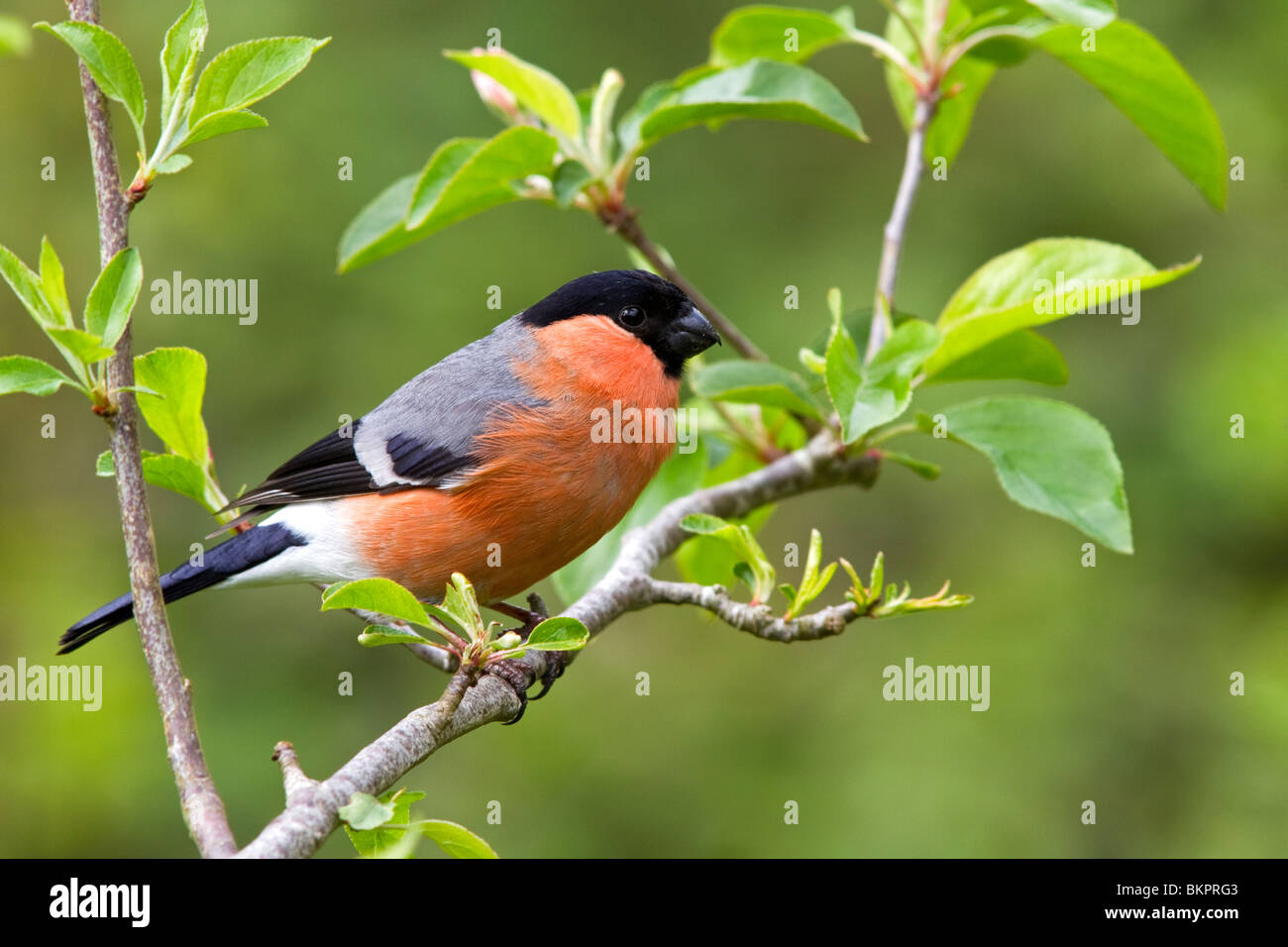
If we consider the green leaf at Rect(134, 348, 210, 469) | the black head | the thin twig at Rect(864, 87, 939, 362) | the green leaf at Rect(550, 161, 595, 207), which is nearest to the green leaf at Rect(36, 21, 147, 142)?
the green leaf at Rect(134, 348, 210, 469)

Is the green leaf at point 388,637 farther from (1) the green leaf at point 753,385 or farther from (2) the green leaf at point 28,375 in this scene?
(1) the green leaf at point 753,385

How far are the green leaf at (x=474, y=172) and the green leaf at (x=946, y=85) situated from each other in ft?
4.33

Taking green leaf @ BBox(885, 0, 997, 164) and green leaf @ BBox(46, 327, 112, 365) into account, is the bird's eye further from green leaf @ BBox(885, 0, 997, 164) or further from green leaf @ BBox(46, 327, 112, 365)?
green leaf @ BBox(46, 327, 112, 365)

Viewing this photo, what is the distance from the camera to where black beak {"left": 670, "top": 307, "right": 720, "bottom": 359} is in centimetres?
394

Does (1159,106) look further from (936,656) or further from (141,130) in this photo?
(936,656)

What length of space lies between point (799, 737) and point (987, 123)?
12.2ft

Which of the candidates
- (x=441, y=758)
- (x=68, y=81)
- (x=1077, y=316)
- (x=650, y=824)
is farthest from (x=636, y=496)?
(x=68, y=81)

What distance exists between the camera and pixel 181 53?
2172 mm

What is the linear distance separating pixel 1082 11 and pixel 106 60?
7.51 ft

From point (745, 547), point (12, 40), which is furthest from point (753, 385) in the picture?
point (12, 40)

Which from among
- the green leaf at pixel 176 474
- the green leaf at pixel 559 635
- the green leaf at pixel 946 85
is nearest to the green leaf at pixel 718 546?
the green leaf at pixel 946 85

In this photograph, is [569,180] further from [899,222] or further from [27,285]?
[27,285]

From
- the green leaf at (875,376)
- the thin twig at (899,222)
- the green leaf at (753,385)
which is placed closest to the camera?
the green leaf at (875,376)

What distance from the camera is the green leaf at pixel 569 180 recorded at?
10.7ft
